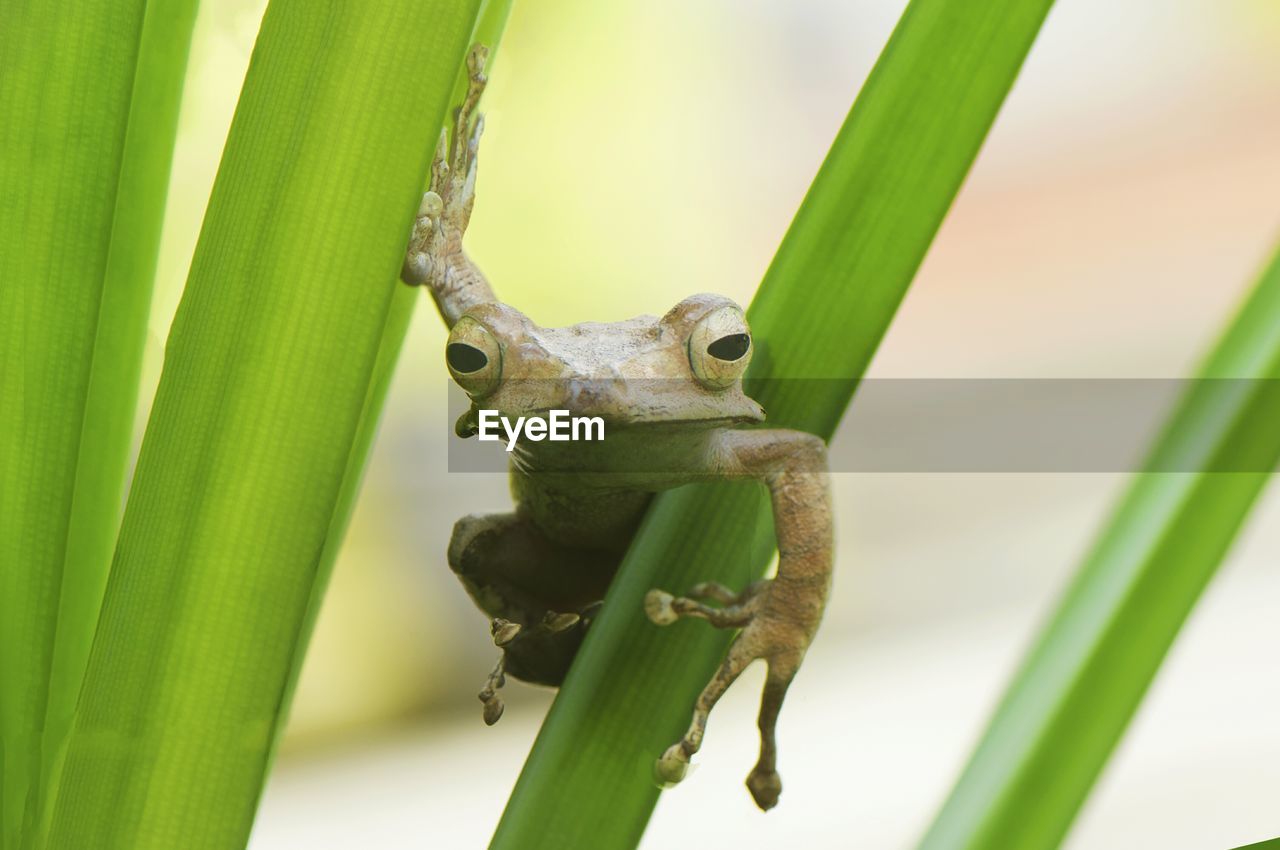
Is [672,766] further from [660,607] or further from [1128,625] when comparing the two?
[1128,625]

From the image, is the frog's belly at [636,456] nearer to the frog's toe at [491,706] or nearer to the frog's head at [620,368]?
the frog's head at [620,368]

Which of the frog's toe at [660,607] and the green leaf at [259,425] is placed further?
the frog's toe at [660,607]

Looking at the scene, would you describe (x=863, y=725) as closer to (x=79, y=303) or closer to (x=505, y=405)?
(x=505, y=405)

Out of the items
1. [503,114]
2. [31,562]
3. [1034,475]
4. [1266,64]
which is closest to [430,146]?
[31,562]

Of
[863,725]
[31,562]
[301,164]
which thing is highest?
[301,164]

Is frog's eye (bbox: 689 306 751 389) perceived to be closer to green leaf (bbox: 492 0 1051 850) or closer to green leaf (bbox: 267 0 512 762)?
green leaf (bbox: 492 0 1051 850)

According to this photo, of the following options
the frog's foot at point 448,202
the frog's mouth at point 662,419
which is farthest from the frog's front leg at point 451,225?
the frog's mouth at point 662,419

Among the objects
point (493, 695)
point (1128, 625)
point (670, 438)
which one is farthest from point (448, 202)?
point (1128, 625)
